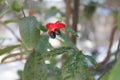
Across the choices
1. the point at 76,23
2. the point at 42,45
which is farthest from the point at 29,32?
the point at 76,23

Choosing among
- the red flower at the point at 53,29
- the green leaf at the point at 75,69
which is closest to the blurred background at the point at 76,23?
the red flower at the point at 53,29

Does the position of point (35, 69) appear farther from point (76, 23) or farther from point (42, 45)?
point (76, 23)

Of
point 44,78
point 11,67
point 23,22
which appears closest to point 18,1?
point 23,22

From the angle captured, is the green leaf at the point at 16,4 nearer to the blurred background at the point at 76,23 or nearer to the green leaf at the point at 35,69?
the green leaf at the point at 35,69

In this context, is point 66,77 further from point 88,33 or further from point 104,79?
point 88,33

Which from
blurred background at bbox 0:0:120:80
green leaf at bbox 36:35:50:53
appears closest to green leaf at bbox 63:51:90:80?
green leaf at bbox 36:35:50:53

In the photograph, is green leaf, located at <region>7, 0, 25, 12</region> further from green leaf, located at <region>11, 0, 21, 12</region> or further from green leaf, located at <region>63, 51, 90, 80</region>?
green leaf, located at <region>63, 51, 90, 80</region>

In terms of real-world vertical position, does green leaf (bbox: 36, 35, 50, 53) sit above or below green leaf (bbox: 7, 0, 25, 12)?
below
